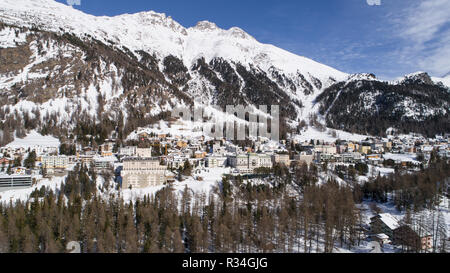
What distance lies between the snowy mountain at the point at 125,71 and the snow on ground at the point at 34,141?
4.59ft

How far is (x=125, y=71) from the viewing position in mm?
51875

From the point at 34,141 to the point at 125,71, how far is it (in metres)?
24.9

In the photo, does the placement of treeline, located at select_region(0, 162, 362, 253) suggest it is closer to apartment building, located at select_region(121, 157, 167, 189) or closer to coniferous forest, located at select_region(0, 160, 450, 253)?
coniferous forest, located at select_region(0, 160, 450, 253)

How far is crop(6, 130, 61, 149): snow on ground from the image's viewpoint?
28.4 metres

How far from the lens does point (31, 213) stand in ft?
40.0

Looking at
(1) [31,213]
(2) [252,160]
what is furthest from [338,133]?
(1) [31,213]

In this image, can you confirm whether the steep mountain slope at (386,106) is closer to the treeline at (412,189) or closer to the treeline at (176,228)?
the treeline at (412,189)

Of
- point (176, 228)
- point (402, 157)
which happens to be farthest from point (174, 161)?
point (402, 157)

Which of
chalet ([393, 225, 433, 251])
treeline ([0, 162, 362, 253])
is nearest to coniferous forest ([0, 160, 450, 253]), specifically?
treeline ([0, 162, 362, 253])

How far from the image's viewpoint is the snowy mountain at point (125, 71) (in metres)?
39.3

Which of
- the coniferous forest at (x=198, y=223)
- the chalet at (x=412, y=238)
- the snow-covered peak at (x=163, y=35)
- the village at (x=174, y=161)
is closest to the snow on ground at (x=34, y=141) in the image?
the village at (x=174, y=161)

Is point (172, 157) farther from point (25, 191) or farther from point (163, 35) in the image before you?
point (163, 35)

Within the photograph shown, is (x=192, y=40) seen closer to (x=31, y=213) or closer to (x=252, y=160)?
(x=252, y=160)

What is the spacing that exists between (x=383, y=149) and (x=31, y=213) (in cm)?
4009
